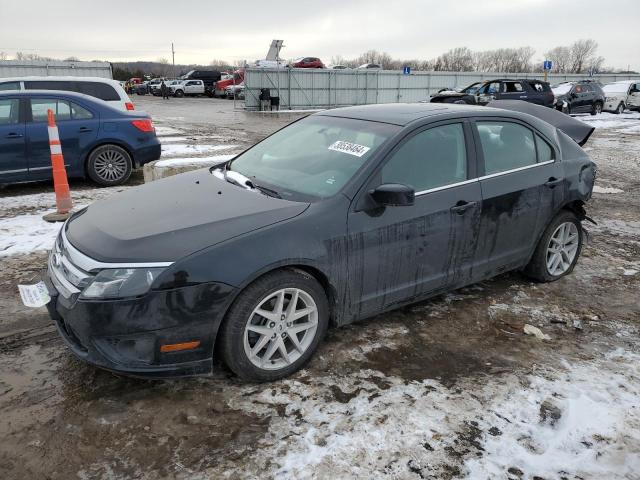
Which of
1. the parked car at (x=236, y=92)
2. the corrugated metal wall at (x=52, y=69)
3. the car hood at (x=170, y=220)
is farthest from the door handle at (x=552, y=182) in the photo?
the parked car at (x=236, y=92)

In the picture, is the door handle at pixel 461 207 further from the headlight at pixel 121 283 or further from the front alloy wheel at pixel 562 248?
the headlight at pixel 121 283

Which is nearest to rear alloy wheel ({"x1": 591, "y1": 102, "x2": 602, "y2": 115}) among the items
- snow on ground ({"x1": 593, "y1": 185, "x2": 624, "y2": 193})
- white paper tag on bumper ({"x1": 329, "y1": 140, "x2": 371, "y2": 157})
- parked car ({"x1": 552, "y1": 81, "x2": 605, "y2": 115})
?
parked car ({"x1": 552, "y1": 81, "x2": 605, "y2": 115})

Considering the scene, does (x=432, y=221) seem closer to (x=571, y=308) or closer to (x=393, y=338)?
(x=393, y=338)

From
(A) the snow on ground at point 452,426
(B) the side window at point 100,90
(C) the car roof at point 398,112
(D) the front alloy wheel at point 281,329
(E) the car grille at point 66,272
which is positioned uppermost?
(B) the side window at point 100,90

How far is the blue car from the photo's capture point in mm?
7527

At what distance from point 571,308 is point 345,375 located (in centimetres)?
221

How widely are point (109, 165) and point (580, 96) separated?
77.2 ft

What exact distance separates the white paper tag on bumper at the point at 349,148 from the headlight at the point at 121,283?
1.57 metres

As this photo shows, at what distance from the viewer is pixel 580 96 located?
24.6m

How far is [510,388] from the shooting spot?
307 cm

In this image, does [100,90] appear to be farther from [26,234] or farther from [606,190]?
[606,190]

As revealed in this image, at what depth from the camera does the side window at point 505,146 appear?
397cm

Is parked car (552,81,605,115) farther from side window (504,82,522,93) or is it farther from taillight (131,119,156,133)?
taillight (131,119,156,133)

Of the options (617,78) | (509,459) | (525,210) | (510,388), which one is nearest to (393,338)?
(510,388)
